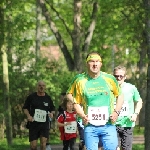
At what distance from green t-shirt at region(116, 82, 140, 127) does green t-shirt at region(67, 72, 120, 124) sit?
6.88 ft

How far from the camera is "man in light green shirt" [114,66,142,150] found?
12.0 meters

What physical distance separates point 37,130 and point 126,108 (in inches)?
174

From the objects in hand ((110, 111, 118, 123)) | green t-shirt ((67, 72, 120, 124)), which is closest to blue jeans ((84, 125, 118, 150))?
hand ((110, 111, 118, 123))

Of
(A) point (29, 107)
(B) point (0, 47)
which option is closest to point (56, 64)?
(B) point (0, 47)

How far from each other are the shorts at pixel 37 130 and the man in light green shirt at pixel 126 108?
406 cm

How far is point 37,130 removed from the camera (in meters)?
16.0

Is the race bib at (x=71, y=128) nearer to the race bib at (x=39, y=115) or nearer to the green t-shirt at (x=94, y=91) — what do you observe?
the race bib at (x=39, y=115)

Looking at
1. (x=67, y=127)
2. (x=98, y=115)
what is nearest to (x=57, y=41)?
(x=67, y=127)

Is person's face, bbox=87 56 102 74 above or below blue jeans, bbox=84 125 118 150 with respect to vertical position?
above

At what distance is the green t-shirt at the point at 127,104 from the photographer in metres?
12.1

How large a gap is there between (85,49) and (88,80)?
18791 millimetres

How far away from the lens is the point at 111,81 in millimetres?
9969

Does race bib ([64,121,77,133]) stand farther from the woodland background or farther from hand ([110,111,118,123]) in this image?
hand ([110,111,118,123])

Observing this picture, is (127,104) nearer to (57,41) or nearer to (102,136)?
(102,136)
